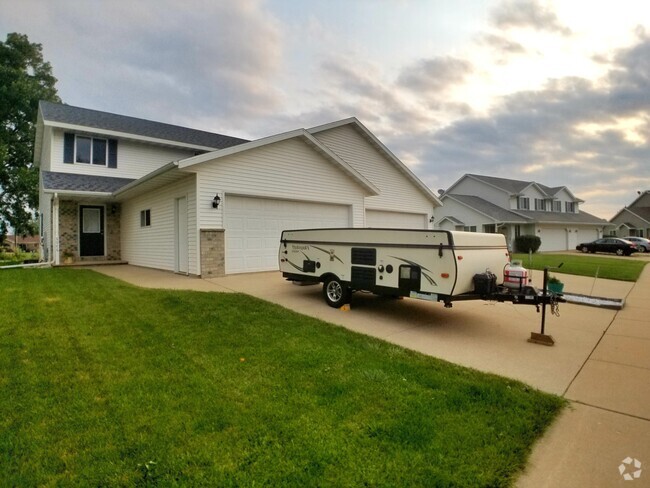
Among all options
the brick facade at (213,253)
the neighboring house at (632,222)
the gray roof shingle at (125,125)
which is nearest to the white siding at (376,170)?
the gray roof shingle at (125,125)

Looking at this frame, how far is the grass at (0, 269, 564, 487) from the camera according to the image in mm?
2330

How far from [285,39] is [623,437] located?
48.1ft

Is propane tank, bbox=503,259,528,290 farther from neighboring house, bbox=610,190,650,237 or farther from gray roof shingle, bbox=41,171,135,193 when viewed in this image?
neighboring house, bbox=610,190,650,237

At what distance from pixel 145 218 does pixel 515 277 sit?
1407 centimetres

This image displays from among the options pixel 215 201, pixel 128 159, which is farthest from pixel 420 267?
pixel 128 159

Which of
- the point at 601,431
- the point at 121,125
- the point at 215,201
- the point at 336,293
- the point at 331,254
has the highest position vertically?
the point at 121,125

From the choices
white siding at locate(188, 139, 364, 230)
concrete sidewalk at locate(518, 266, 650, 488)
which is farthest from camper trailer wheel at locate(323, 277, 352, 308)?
white siding at locate(188, 139, 364, 230)

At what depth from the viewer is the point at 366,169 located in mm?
18891

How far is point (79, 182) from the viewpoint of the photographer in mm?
15156

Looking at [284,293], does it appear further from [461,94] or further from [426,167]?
→ [426,167]

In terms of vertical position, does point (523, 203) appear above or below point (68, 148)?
below

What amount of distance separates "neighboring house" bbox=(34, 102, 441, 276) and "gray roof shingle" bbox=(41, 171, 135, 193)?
0.04m

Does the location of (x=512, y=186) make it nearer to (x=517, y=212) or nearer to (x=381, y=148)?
(x=517, y=212)

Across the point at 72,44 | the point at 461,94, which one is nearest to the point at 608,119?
the point at 461,94
